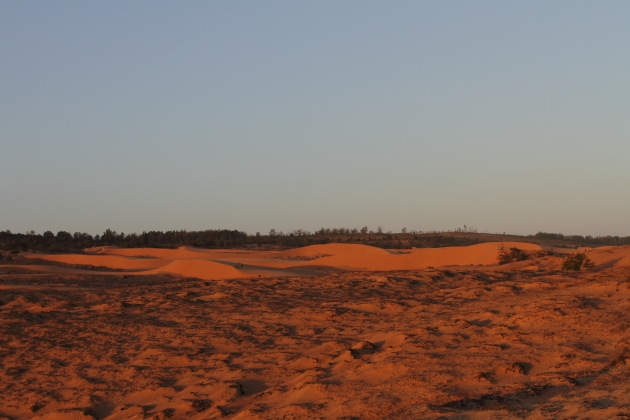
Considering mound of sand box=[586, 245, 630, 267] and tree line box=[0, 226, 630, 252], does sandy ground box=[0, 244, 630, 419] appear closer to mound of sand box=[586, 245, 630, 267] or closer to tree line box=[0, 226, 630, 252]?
mound of sand box=[586, 245, 630, 267]

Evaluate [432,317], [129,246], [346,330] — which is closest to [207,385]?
[346,330]

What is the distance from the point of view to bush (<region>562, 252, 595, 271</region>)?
14859mm

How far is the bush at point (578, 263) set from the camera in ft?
48.8

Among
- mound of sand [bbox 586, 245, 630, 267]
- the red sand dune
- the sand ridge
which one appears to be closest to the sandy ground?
mound of sand [bbox 586, 245, 630, 267]

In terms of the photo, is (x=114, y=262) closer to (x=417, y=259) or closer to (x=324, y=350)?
(x=417, y=259)

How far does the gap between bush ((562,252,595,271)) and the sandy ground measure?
1.87 m

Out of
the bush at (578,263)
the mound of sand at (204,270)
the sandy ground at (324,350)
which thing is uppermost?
the bush at (578,263)

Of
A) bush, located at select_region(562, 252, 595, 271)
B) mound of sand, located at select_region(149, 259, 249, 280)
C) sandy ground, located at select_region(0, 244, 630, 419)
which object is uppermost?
bush, located at select_region(562, 252, 595, 271)

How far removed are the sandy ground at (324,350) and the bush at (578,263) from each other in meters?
1.87

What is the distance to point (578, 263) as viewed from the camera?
14883mm

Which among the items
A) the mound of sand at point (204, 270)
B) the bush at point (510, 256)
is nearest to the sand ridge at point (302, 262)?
the mound of sand at point (204, 270)

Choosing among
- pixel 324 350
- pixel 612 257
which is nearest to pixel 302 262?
pixel 612 257

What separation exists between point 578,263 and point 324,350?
29.7ft

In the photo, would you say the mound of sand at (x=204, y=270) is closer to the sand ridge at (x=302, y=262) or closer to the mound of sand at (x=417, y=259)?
the sand ridge at (x=302, y=262)
